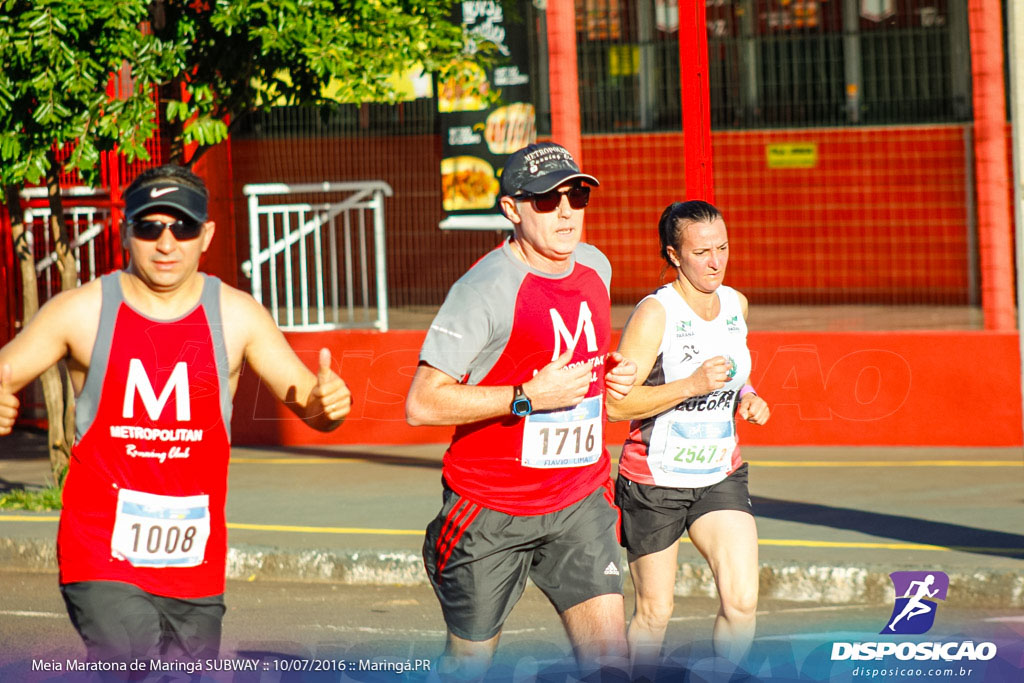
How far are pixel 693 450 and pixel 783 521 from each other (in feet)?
10.6

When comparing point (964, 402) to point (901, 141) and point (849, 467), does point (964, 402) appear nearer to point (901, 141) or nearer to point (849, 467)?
point (849, 467)

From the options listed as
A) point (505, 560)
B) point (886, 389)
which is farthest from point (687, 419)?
point (886, 389)

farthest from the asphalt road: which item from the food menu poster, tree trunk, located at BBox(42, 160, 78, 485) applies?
the food menu poster

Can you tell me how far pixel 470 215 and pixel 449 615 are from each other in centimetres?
902

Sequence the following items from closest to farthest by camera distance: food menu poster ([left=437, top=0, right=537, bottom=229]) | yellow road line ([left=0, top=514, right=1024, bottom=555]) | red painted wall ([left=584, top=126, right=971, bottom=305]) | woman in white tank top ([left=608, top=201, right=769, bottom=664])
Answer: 1. woman in white tank top ([left=608, top=201, right=769, bottom=664])
2. yellow road line ([left=0, top=514, right=1024, bottom=555])
3. food menu poster ([left=437, top=0, right=537, bottom=229])
4. red painted wall ([left=584, top=126, right=971, bottom=305])

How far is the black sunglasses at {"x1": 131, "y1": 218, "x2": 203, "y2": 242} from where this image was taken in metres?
4.18

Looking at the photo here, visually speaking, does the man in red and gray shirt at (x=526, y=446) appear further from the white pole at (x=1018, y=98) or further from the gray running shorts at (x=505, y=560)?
the white pole at (x=1018, y=98)

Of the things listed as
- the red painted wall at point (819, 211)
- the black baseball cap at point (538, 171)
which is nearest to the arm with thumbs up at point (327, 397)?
the black baseball cap at point (538, 171)

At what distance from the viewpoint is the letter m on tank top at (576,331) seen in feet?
15.5

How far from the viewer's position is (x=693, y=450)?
18.0ft

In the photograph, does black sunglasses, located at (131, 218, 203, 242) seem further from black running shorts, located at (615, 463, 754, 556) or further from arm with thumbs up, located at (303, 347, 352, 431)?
black running shorts, located at (615, 463, 754, 556)

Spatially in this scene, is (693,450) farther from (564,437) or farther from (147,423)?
(147,423)

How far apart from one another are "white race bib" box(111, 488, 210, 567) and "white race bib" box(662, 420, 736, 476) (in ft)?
6.28

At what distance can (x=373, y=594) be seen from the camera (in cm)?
777
